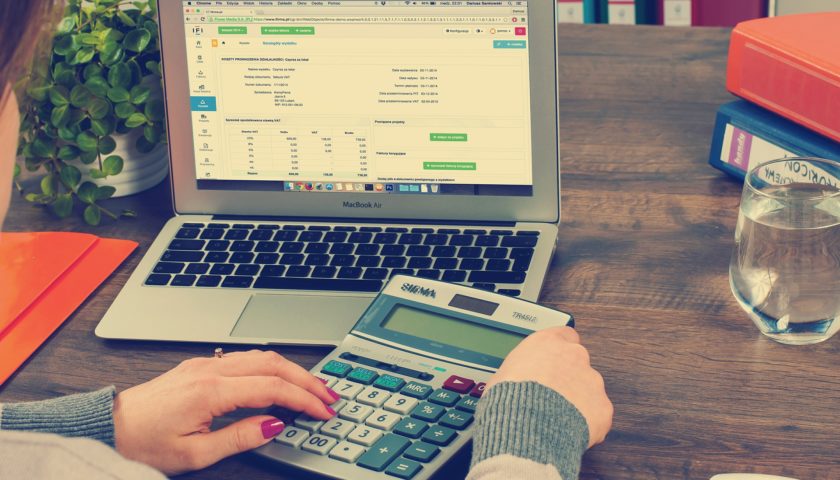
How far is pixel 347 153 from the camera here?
111cm

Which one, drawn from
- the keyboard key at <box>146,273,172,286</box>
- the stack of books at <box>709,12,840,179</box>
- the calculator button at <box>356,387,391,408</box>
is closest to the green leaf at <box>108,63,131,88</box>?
the keyboard key at <box>146,273,172,286</box>

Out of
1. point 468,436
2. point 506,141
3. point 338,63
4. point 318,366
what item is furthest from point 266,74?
point 468,436

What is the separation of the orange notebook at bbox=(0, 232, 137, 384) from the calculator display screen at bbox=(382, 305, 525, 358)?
34 cm

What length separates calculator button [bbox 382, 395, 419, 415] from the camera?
2.66 feet

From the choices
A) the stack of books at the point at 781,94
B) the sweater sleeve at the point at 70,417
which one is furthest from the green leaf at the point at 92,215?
the stack of books at the point at 781,94

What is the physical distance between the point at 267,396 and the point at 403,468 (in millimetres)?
133

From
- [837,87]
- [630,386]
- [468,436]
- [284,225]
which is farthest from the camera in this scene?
[284,225]

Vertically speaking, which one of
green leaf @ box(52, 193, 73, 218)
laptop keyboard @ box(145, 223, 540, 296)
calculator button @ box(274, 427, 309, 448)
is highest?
green leaf @ box(52, 193, 73, 218)

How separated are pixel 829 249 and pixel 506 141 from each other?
13.3 inches

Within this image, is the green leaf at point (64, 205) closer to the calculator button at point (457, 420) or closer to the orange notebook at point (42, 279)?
the orange notebook at point (42, 279)

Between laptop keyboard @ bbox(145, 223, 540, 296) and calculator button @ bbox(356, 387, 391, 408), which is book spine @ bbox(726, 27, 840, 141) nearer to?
laptop keyboard @ bbox(145, 223, 540, 296)

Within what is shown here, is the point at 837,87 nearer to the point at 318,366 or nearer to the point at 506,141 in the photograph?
the point at 506,141

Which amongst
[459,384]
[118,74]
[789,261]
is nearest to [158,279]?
[118,74]

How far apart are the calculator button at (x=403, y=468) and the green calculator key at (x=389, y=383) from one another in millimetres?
89
